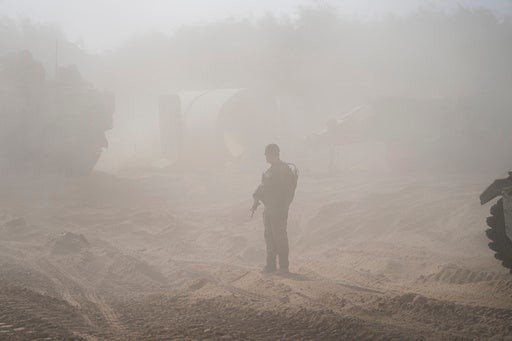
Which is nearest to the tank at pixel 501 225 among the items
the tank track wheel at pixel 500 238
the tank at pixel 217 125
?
the tank track wheel at pixel 500 238

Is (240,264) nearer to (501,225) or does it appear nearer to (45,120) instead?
(501,225)

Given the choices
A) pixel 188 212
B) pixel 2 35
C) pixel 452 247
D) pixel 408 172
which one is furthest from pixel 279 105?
pixel 2 35

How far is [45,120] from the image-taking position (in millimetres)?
14305

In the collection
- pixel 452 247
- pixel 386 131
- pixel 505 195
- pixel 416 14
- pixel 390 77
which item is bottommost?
pixel 452 247

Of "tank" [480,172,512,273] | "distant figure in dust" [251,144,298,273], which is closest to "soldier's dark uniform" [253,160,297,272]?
"distant figure in dust" [251,144,298,273]

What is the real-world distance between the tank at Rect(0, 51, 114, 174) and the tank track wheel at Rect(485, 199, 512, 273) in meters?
11.8

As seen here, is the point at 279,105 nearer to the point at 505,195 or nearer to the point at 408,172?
the point at 408,172

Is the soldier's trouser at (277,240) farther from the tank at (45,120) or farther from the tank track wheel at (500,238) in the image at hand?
the tank at (45,120)

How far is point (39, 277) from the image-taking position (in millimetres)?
6402

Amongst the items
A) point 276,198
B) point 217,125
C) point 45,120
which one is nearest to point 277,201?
point 276,198

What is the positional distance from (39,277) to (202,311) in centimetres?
277

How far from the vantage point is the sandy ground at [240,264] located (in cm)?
427

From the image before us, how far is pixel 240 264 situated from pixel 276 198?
5.27 feet

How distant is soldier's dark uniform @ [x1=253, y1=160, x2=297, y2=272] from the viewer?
6.63 meters
